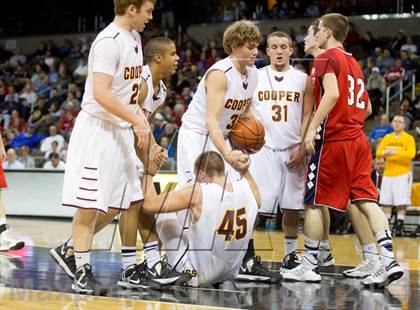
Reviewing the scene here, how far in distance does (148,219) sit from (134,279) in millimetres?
470

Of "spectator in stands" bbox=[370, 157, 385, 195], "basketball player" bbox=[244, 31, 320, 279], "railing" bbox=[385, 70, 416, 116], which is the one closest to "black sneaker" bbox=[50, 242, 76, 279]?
"basketball player" bbox=[244, 31, 320, 279]

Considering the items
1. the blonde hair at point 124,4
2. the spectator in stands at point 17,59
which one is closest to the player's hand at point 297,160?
the blonde hair at point 124,4

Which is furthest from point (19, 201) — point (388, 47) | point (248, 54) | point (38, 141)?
point (248, 54)

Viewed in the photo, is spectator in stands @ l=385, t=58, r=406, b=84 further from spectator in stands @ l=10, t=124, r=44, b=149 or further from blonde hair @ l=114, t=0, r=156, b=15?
blonde hair @ l=114, t=0, r=156, b=15

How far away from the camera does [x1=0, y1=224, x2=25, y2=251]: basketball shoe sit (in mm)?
7730

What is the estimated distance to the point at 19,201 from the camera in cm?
1462

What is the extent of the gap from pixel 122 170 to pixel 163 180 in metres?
7.09

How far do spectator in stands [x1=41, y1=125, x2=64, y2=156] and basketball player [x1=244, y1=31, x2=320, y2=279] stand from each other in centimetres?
983

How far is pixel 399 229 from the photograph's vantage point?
12.0 meters

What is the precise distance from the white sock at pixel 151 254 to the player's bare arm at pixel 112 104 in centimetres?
90

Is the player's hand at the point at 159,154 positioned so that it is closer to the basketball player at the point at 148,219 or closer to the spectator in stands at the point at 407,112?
the basketball player at the point at 148,219

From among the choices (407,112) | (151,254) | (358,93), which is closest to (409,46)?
(407,112)

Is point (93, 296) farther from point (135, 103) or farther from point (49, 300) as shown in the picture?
point (135, 103)

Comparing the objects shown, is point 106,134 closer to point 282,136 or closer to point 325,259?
point 282,136
